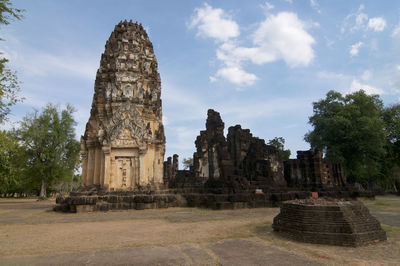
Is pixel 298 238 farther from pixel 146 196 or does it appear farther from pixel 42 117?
pixel 42 117

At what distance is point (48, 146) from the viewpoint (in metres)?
26.7

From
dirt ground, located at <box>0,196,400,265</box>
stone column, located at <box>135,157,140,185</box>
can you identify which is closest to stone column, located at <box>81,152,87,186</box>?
stone column, located at <box>135,157,140,185</box>

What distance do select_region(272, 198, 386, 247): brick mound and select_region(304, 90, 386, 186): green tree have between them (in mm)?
25335

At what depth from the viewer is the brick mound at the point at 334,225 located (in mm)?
4707

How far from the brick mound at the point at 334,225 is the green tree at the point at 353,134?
25.3 metres

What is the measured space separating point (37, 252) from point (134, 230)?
8.07 ft

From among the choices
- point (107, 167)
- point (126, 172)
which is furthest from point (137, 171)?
point (107, 167)

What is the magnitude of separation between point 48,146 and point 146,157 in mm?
17690

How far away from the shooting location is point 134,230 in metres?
6.45

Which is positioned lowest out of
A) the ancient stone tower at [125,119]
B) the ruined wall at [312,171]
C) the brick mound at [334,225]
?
the brick mound at [334,225]

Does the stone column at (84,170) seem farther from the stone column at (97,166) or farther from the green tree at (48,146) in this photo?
the green tree at (48,146)

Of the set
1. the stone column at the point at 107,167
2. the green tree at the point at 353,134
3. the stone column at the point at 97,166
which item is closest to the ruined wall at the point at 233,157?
the stone column at the point at 107,167

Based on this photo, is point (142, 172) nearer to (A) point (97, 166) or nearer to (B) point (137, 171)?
(B) point (137, 171)

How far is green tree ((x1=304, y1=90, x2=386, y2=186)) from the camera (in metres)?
26.6
